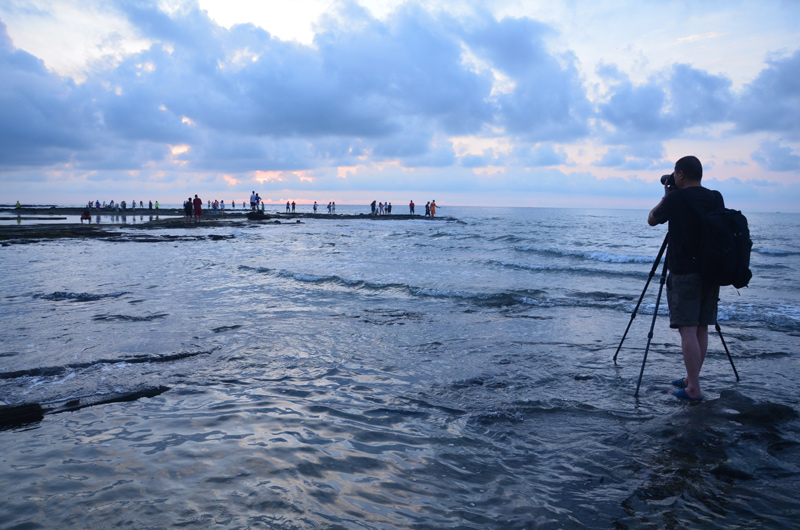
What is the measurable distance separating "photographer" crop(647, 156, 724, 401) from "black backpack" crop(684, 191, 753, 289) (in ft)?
0.39

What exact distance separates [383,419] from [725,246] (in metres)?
3.38

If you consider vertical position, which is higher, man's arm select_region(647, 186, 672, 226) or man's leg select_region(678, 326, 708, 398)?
man's arm select_region(647, 186, 672, 226)

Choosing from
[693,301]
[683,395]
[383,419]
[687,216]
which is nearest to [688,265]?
[693,301]

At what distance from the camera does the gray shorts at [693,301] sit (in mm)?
4441

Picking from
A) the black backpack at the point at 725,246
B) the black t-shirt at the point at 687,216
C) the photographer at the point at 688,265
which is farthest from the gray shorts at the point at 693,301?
the black backpack at the point at 725,246

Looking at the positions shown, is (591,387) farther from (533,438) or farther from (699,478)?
(699,478)

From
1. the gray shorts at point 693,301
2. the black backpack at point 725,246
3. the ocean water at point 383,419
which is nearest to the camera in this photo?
the ocean water at point 383,419

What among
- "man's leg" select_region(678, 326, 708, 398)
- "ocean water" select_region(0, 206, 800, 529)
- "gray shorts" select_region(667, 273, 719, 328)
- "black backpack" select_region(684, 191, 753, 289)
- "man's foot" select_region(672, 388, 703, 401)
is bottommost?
"ocean water" select_region(0, 206, 800, 529)

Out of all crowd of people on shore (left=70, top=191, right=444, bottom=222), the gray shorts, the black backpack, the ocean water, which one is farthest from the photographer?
crowd of people on shore (left=70, top=191, right=444, bottom=222)

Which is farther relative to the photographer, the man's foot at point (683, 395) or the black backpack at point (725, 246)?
the man's foot at point (683, 395)

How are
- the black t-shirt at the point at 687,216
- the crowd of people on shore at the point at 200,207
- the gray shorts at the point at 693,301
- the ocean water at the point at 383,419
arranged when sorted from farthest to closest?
the crowd of people on shore at the point at 200,207, the gray shorts at the point at 693,301, the black t-shirt at the point at 687,216, the ocean water at the point at 383,419

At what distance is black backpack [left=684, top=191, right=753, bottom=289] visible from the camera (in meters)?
4.12

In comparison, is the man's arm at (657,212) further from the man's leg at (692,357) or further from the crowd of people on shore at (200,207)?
the crowd of people on shore at (200,207)

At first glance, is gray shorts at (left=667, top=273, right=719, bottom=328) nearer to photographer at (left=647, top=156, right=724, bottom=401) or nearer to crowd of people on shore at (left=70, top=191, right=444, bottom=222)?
photographer at (left=647, top=156, right=724, bottom=401)
